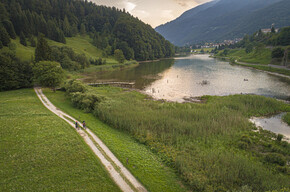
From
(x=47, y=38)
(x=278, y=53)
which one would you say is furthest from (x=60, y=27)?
(x=278, y=53)

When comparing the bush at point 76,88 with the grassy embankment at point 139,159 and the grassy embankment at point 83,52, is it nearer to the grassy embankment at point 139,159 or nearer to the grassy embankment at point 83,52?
the grassy embankment at point 139,159

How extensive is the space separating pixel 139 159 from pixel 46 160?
1145cm

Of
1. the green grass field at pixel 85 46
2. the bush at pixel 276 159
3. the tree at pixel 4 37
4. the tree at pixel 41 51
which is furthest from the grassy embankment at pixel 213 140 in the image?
the green grass field at pixel 85 46

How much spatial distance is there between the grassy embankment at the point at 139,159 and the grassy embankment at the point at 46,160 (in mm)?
3174

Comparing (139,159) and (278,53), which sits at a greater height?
(278,53)

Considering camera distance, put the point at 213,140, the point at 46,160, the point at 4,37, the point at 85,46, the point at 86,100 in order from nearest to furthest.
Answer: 1. the point at 46,160
2. the point at 213,140
3. the point at 86,100
4. the point at 4,37
5. the point at 85,46

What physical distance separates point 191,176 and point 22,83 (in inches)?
2594

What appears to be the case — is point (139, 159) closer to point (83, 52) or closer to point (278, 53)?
point (278, 53)

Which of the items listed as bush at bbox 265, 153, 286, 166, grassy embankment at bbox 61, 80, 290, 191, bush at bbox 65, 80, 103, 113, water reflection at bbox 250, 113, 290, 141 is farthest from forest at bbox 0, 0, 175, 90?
water reflection at bbox 250, 113, 290, 141

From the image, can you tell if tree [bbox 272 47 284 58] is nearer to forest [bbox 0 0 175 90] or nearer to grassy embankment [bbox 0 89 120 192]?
forest [bbox 0 0 175 90]

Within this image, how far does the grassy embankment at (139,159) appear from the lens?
53.2ft

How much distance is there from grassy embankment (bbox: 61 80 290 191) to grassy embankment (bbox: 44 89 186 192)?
131cm

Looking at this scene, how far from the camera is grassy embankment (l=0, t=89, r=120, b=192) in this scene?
604 inches

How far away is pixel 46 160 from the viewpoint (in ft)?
61.0
